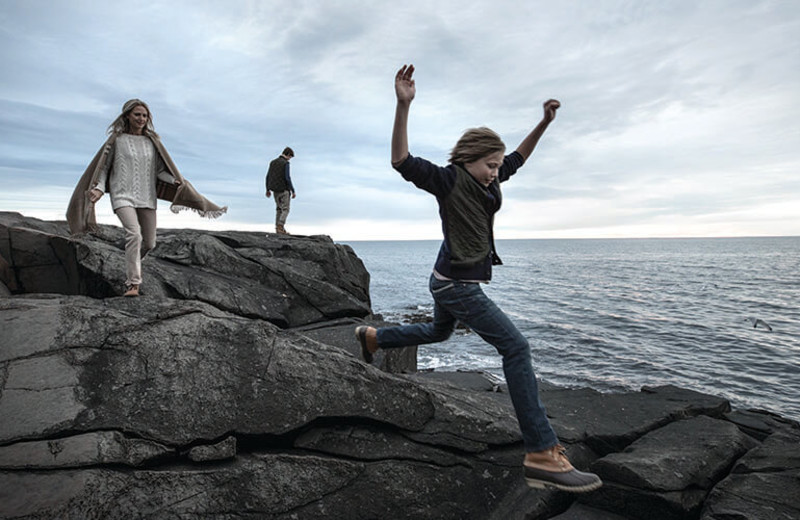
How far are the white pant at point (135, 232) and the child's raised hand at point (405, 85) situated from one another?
5.45 meters

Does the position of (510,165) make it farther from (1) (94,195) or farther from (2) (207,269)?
(2) (207,269)

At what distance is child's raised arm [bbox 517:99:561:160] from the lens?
447cm

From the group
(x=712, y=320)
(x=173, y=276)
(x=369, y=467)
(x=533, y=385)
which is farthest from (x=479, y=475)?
(x=712, y=320)

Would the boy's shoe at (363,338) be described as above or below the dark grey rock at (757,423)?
above

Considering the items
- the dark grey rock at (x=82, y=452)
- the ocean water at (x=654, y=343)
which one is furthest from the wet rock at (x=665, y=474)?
the ocean water at (x=654, y=343)

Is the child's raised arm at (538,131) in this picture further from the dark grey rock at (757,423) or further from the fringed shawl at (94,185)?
the dark grey rock at (757,423)

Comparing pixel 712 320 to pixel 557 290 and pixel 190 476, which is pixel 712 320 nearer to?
pixel 557 290

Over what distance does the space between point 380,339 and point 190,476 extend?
81.2 inches

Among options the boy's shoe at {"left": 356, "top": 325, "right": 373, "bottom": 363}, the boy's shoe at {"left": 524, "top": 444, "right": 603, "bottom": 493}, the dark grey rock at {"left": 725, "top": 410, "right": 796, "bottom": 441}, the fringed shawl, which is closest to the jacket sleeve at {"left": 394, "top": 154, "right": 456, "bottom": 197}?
the boy's shoe at {"left": 356, "top": 325, "right": 373, "bottom": 363}

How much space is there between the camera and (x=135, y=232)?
7.06 metres

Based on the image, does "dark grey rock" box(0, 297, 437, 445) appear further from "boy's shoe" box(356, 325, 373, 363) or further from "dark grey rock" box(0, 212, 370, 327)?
"dark grey rock" box(0, 212, 370, 327)

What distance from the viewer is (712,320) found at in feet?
103

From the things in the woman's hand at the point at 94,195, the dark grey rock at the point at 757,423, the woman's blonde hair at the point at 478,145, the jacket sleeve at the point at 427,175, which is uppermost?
the woman's blonde hair at the point at 478,145

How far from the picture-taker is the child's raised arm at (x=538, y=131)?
14.7ft
